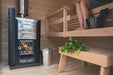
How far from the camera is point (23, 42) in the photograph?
1.65 m

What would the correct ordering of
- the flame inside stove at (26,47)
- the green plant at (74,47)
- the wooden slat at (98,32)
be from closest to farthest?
1. the wooden slat at (98,32)
2. the green plant at (74,47)
3. the flame inside stove at (26,47)

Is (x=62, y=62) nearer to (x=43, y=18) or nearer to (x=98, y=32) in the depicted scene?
(x=98, y=32)

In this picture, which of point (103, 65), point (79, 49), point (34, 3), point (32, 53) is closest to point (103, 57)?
point (103, 65)

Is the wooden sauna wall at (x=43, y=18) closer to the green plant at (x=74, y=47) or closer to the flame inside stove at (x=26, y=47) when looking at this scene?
the flame inside stove at (x=26, y=47)

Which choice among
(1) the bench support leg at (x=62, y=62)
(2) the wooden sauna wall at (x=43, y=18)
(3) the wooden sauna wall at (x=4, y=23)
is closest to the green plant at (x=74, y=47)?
(1) the bench support leg at (x=62, y=62)

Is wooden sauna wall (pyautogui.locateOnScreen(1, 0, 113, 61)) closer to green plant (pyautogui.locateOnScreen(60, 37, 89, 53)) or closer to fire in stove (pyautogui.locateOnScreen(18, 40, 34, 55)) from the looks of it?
fire in stove (pyautogui.locateOnScreen(18, 40, 34, 55))

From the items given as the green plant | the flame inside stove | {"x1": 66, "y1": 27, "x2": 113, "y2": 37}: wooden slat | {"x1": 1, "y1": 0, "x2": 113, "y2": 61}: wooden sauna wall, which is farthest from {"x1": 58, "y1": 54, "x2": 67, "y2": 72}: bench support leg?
{"x1": 1, "y1": 0, "x2": 113, "y2": 61}: wooden sauna wall

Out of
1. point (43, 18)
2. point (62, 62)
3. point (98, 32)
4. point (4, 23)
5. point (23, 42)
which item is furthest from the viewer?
point (43, 18)

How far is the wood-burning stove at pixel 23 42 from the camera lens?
154 centimetres

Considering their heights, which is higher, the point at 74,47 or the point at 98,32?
the point at 98,32

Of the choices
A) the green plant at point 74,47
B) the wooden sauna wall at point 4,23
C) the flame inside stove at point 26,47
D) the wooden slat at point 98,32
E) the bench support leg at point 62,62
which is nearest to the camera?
the wooden slat at point 98,32

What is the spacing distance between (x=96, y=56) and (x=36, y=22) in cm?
118

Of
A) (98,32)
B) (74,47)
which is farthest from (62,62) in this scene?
(98,32)

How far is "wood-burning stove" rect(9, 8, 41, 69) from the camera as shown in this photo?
1543mm
